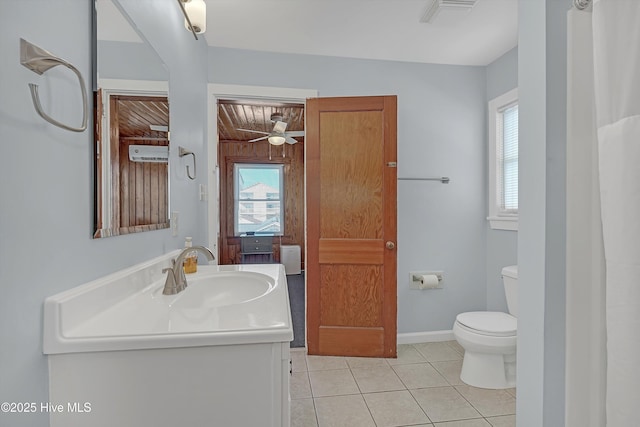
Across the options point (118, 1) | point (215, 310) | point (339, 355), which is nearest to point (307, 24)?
point (118, 1)

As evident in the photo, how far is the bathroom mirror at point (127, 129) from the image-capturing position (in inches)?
38.5

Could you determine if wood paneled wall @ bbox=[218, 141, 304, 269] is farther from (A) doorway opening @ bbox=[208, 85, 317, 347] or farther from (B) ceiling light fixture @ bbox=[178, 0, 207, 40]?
(B) ceiling light fixture @ bbox=[178, 0, 207, 40]

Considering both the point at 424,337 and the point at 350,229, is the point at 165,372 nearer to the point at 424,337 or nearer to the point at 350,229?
the point at 350,229

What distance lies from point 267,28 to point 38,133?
73.8 inches

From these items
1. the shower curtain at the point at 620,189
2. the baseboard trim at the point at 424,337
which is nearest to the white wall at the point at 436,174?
the baseboard trim at the point at 424,337

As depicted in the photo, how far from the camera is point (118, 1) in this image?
1.07 metres

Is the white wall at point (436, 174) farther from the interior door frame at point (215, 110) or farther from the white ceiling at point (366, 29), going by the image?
the interior door frame at point (215, 110)

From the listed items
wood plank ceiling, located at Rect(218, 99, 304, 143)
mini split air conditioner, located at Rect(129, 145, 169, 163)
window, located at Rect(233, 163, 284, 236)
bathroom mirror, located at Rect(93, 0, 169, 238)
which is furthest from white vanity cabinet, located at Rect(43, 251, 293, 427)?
window, located at Rect(233, 163, 284, 236)

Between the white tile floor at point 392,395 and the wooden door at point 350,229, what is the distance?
6.7 inches

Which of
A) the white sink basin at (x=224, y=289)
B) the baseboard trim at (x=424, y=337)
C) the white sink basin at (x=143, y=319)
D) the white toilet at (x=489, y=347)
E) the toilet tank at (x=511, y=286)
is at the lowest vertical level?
the baseboard trim at (x=424, y=337)

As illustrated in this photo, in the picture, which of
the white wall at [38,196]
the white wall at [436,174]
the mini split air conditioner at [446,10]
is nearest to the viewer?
the white wall at [38,196]

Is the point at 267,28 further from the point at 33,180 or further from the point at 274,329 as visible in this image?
the point at 274,329

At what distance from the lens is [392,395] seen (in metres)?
1.97

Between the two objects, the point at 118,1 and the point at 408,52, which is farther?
the point at 408,52
